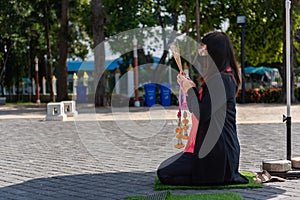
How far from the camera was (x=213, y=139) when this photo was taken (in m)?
5.84

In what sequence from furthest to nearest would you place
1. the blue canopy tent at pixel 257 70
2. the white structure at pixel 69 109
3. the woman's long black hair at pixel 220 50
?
the blue canopy tent at pixel 257 70 → the white structure at pixel 69 109 → the woman's long black hair at pixel 220 50

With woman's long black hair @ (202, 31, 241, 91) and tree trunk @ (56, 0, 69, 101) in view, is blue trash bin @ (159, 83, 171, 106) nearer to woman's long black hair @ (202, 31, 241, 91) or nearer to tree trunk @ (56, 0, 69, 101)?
tree trunk @ (56, 0, 69, 101)

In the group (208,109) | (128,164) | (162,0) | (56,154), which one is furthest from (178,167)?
(162,0)

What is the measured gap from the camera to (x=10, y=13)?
101ft

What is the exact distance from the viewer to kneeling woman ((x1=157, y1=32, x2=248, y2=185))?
5.78 m

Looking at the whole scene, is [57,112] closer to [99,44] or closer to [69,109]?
[69,109]

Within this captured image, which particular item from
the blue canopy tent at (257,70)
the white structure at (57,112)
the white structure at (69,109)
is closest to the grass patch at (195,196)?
the white structure at (57,112)

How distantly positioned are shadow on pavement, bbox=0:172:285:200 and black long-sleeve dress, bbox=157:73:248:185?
22 centimetres

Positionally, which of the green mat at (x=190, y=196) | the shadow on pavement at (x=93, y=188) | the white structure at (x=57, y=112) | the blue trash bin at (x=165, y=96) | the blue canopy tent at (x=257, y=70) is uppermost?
the blue canopy tent at (x=257, y=70)

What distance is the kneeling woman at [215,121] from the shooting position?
5777 millimetres

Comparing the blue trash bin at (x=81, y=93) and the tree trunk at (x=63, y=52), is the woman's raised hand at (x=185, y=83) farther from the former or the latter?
the blue trash bin at (x=81, y=93)

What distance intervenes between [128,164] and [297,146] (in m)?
3.24

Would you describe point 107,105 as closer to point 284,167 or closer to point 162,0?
point 162,0

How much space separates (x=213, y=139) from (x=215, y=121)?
0.63 ft
